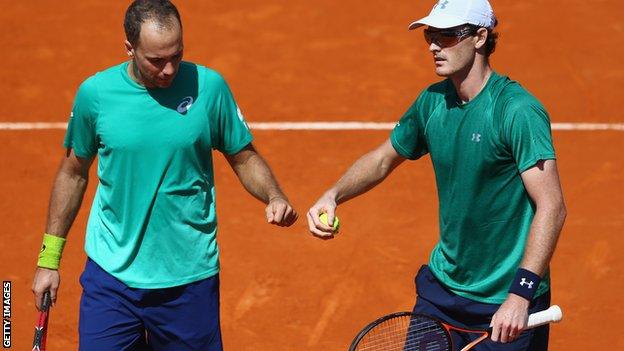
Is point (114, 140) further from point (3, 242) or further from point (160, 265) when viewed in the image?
point (3, 242)

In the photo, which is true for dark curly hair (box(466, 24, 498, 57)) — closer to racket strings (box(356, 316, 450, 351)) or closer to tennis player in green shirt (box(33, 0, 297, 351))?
tennis player in green shirt (box(33, 0, 297, 351))

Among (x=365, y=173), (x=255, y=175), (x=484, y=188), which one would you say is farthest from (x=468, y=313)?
(x=255, y=175)

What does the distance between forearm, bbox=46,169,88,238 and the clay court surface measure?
236 centimetres

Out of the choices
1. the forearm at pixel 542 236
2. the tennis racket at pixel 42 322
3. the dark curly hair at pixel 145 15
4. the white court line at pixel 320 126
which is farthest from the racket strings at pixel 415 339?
the white court line at pixel 320 126

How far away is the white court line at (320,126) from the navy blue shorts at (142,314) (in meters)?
5.29

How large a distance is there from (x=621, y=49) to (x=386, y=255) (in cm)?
440

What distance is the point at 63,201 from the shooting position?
6.24 meters

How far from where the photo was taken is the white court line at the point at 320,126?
11273 millimetres

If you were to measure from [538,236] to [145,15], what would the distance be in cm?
206

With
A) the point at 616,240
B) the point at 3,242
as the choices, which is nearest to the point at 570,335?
the point at 616,240

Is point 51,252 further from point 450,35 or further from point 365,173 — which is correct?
point 450,35

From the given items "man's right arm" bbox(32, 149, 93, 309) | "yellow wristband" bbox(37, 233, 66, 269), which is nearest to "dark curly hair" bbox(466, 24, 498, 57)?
"man's right arm" bbox(32, 149, 93, 309)

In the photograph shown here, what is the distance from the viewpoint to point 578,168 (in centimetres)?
1052

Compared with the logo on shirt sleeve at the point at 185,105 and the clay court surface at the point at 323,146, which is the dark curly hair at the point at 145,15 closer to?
the logo on shirt sleeve at the point at 185,105
